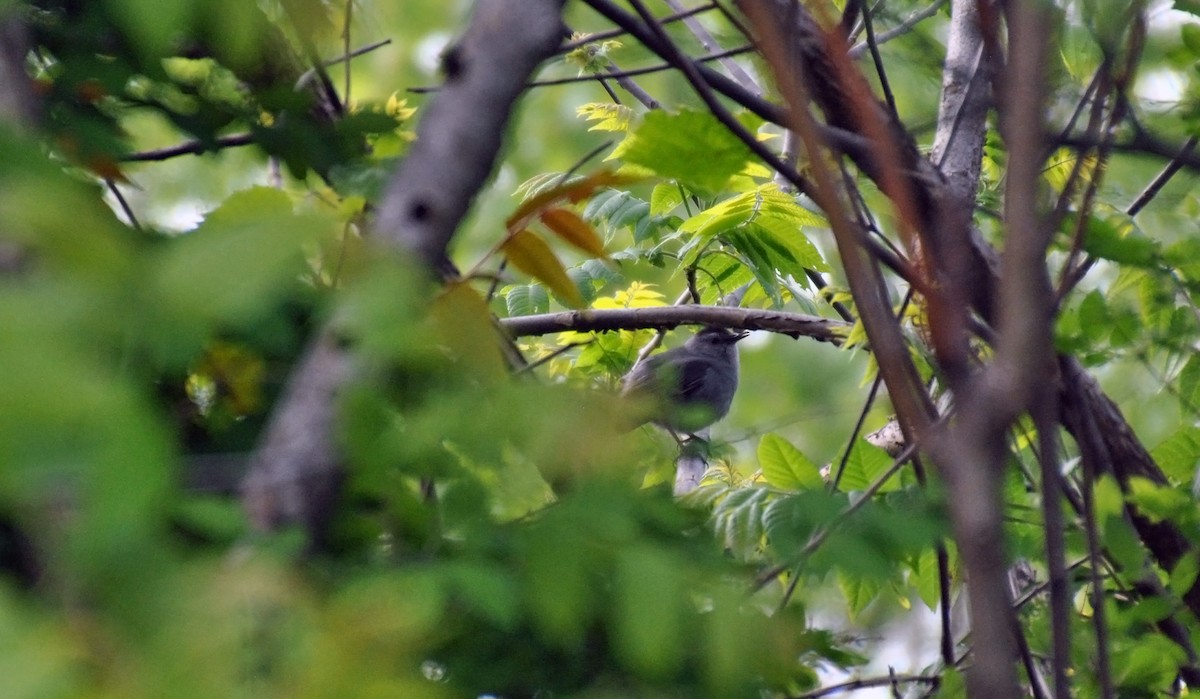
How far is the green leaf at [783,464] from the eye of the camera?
8.75ft

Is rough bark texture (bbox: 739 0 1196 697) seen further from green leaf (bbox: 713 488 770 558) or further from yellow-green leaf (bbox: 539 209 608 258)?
green leaf (bbox: 713 488 770 558)

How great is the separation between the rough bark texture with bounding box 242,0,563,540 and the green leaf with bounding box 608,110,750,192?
18.8 inches

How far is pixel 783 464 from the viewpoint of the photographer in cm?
269

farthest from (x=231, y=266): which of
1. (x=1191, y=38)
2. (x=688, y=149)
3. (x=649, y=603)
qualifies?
(x=1191, y=38)

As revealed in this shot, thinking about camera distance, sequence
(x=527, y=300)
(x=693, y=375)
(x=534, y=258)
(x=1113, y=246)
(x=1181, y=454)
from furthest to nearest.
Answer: (x=693, y=375), (x=527, y=300), (x=1181, y=454), (x=1113, y=246), (x=534, y=258)

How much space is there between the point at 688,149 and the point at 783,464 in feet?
3.50

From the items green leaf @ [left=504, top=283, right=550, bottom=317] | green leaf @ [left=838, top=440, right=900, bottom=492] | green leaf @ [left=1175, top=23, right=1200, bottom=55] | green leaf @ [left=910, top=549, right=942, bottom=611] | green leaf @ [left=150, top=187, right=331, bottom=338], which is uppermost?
green leaf @ [left=1175, top=23, right=1200, bottom=55]

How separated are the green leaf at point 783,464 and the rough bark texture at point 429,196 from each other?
1.48 metres

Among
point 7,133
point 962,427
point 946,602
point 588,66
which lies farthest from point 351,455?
point 588,66

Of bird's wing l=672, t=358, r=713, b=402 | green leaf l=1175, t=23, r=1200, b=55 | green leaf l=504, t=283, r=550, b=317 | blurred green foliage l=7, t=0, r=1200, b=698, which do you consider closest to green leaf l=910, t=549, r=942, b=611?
blurred green foliage l=7, t=0, r=1200, b=698

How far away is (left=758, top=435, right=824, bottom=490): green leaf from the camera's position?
2.67 meters

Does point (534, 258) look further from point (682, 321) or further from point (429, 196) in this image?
point (682, 321)

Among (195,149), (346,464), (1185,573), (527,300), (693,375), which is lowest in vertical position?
(693,375)

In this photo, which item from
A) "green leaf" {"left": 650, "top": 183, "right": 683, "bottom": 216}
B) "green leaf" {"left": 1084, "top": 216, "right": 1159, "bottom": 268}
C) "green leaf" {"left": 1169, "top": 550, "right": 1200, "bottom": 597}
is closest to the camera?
"green leaf" {"left": 1084, "top": 216, "right": 1159, "bottom": 268}
